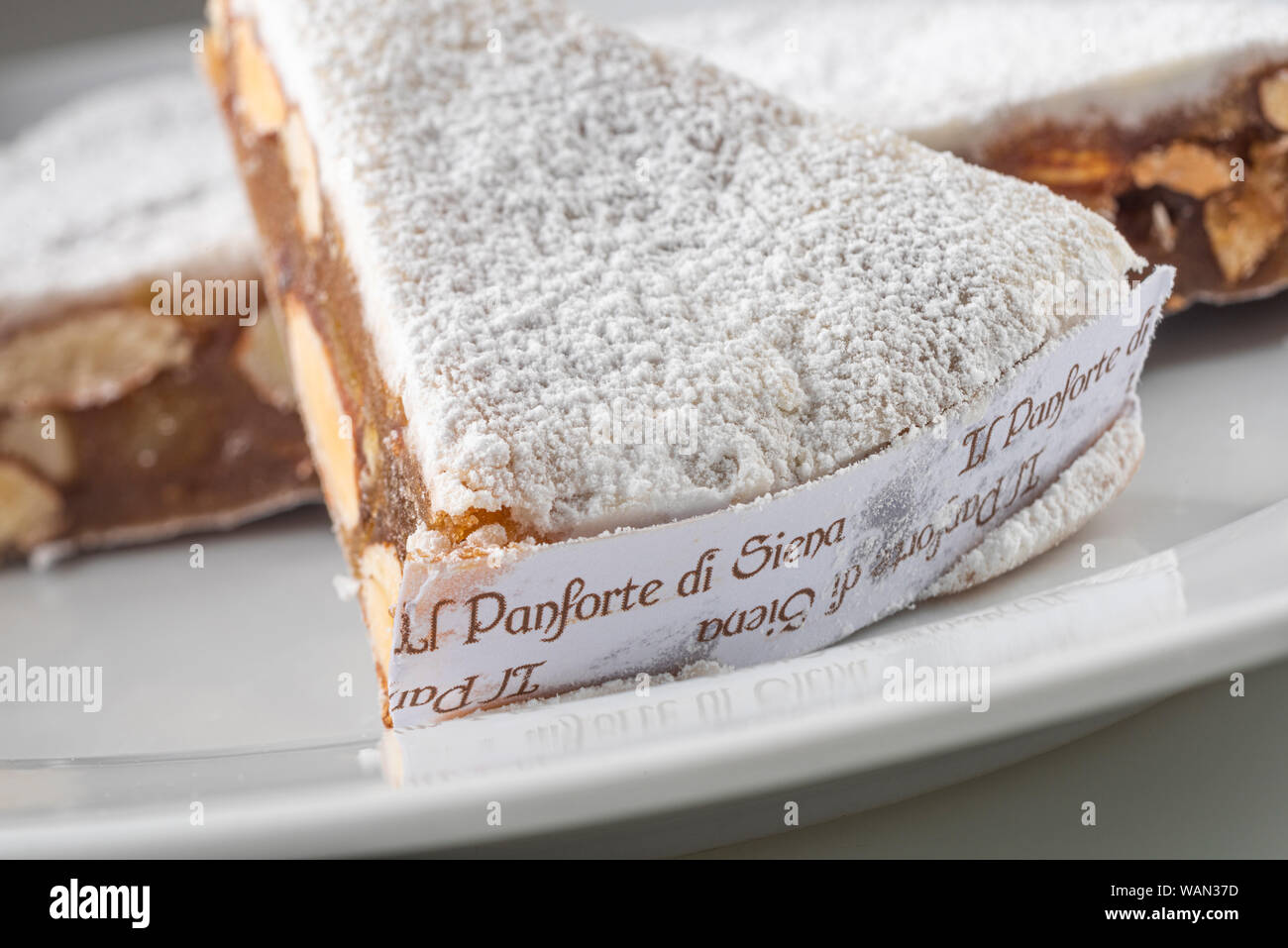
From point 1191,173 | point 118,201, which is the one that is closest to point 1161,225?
point 1191,173

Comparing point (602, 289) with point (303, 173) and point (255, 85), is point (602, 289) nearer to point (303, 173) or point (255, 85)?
point (303, 173)

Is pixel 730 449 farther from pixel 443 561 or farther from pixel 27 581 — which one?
pixel 27 581

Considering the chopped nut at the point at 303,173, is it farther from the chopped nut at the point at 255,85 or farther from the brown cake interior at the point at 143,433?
the brown cake interior at the point at 143,433

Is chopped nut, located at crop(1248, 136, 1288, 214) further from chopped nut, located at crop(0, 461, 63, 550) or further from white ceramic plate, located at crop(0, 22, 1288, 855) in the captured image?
chopped nut, located at crop(0, 461, 63, 550)

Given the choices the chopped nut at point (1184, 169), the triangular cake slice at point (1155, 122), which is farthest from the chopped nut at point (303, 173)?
the chopped nut at point (1184, 169)

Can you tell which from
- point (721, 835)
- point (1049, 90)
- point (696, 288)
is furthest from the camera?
point (1049, 90)

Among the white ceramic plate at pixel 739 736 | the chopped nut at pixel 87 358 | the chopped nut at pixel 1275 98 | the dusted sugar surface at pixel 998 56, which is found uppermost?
the dusted sugar surface at pixel 998 56
